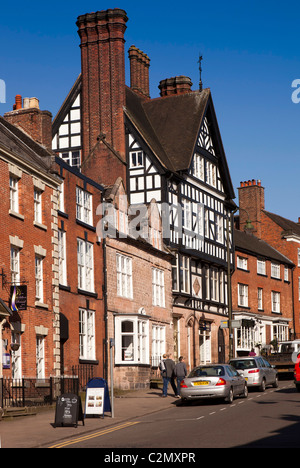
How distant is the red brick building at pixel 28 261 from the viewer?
2627cm

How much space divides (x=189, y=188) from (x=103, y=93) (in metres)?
7.67

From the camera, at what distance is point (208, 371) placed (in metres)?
27.3

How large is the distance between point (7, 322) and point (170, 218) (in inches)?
767

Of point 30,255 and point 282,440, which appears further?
point 30,255

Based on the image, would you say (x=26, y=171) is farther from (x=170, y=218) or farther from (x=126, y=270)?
(x=170, y=218)

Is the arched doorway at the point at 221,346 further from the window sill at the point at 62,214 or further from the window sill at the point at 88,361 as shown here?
the window sill at the point at 62,214

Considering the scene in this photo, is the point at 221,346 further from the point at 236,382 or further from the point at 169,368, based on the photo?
the point at 236,382

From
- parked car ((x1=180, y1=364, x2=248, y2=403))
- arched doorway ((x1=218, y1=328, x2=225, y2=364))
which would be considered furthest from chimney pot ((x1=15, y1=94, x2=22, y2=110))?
arched doorway ((x1=218, y1=328, x2=225, y2=364))

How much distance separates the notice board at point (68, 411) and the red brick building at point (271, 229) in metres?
47.7

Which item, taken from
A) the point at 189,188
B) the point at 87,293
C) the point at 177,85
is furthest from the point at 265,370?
the point at 177,85

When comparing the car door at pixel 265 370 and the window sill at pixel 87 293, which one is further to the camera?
the car door at pixel 265 370

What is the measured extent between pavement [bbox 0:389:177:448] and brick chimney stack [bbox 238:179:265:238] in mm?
38431

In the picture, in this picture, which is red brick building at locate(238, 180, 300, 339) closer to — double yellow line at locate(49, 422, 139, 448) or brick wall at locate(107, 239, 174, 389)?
brick wall at locate(107, 239, 174, 389)

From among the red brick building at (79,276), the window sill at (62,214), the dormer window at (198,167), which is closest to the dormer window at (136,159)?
the dormer window at (198,167)
